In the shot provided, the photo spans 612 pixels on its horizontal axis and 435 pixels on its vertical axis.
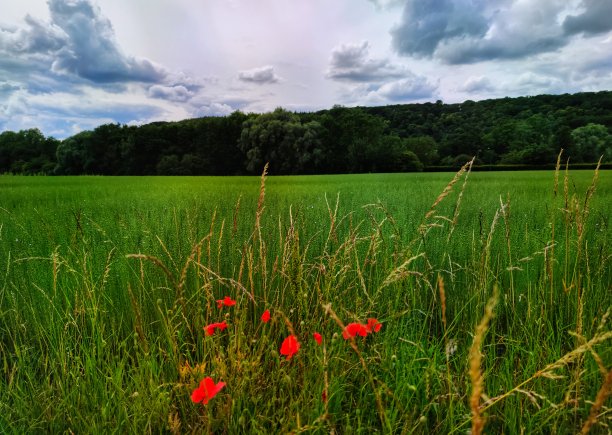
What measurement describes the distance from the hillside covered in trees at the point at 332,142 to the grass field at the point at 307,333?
39897mm

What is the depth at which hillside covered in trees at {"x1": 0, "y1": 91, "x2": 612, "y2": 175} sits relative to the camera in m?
42.2

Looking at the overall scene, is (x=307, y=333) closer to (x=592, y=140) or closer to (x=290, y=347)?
(x=290, y=347)

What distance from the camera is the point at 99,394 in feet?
5.56

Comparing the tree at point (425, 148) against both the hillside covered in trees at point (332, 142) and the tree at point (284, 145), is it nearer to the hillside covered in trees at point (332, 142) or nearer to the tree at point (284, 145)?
the hillside covered in trees at point (332, 142)

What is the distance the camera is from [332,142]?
162 feet

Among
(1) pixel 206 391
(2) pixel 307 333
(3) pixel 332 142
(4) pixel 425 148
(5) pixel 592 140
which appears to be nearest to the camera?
(1) pixel 206 391

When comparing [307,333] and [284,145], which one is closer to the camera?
[307,333]

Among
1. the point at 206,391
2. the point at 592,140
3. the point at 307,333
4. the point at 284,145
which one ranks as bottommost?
the point at 592,140

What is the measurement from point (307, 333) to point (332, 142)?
4881cm

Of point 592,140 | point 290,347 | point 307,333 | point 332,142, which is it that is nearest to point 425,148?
point 332,142

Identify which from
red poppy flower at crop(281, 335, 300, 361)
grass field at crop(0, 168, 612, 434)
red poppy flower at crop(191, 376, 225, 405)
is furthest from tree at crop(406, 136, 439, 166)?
red poppy flower at crop(191, 376, 225, 405)

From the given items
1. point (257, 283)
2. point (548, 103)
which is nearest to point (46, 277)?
point (257, 283)

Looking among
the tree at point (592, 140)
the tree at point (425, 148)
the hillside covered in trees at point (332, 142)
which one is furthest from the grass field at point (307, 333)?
the tree at point (425, 148)

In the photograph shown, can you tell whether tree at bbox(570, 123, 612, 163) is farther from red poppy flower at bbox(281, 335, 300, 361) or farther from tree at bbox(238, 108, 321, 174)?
red poppy flower at bbox(281, 335, 300, 361)
